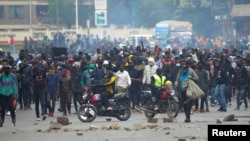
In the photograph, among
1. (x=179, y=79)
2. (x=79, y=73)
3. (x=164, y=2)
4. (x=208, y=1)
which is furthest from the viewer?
(x=164, y=2)

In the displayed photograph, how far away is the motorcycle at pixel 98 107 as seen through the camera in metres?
22.2

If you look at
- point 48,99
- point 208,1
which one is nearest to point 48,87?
point 48,99

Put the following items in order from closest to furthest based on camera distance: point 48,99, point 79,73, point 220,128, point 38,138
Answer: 1. point 220,128
2. point 38,138
3. point 48,99
4. point 79,73

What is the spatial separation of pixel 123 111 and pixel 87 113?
3.14 ft

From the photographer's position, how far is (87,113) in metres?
22.3

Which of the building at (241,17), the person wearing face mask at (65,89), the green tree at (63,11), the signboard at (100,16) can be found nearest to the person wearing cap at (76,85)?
the person wearing face mask at (65,89)

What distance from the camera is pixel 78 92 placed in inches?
1039

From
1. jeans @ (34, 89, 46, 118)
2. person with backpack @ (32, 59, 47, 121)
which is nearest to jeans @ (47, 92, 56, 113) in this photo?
jeans @ (34, 89, 46, 118)

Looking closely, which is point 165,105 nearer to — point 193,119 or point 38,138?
point 193,119

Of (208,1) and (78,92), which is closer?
(78,92)

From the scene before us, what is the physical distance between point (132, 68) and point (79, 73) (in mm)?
1727

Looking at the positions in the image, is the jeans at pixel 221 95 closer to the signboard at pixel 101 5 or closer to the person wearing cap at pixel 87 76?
the person wearing cap at pixel 87 76

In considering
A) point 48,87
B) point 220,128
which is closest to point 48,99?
point 48,87

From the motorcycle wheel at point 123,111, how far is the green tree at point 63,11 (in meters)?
58.6
